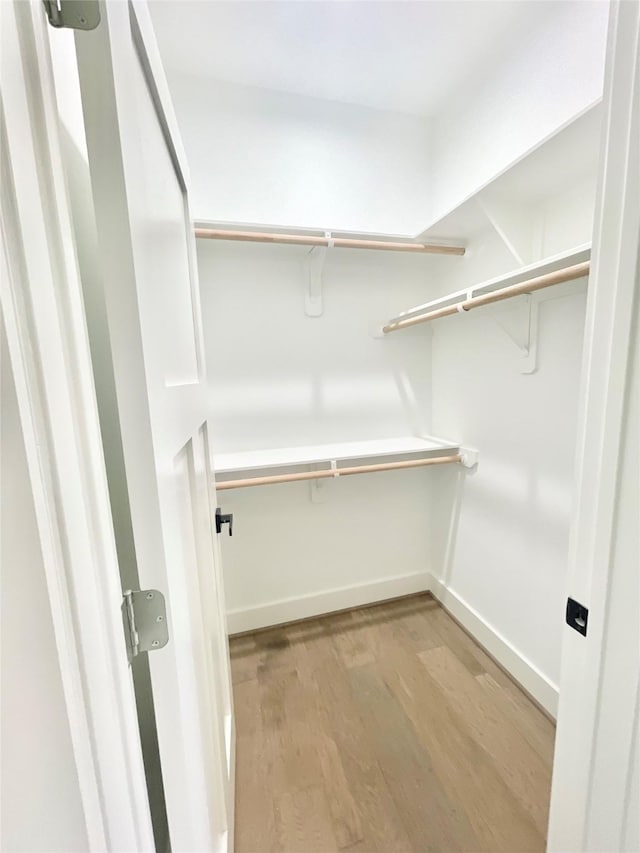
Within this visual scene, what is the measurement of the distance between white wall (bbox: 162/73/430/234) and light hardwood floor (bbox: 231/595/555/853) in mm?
2025

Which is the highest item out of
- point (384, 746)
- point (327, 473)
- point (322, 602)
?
point (327, 473)

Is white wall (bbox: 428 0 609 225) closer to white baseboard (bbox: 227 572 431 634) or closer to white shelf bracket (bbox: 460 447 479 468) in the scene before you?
white shelf bracket (bbox: 460 447 479 468)

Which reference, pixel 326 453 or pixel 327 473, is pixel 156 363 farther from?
pixel 326 453

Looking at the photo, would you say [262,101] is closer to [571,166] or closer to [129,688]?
[571,166]

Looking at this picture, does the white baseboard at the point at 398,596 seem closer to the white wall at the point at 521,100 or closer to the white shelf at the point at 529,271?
the white shelf at the point at 529,271

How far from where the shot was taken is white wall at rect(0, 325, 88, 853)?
345mm

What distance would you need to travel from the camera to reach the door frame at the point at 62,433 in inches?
12.9

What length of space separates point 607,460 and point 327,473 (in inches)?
45.1

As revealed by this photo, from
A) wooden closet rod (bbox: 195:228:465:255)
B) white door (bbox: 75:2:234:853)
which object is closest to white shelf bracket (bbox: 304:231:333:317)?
wooden closet rod (bbox: 195:228:465:255)

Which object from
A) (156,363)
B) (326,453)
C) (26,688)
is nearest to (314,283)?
(326,453)

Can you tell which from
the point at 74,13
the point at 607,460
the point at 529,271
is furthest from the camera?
the point at 529,271

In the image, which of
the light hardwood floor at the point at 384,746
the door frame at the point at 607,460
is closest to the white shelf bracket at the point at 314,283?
the door frame at the point at 607,460

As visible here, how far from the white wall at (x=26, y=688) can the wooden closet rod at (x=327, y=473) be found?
1.13 metres

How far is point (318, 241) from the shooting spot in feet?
5.04
